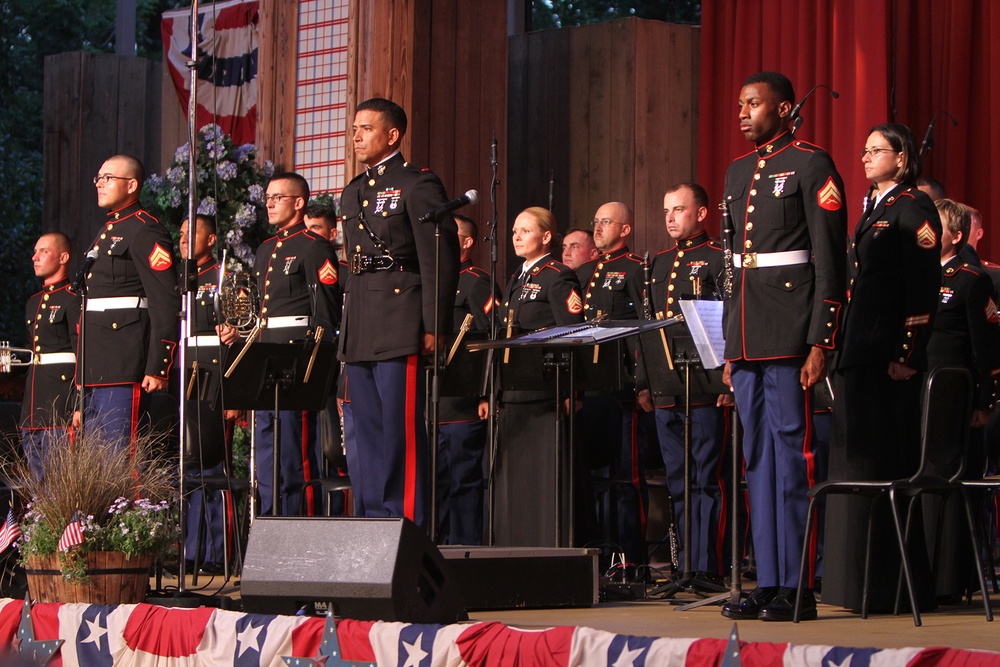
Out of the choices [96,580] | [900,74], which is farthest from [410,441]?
[900,74]

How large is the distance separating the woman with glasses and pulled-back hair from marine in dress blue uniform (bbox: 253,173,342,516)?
9.99 feet

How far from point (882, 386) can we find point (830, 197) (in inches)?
28.0

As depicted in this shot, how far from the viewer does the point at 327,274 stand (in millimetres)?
7055

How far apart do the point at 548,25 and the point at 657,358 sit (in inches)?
256

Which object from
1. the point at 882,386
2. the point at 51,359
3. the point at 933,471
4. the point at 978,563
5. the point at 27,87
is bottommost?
the point at 978,563

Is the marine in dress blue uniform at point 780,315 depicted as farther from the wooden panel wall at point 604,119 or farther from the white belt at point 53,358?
the wooden panel wall at point 604,119

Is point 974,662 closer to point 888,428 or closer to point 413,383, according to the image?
point 888,428

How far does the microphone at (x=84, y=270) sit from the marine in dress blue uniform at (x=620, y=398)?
91.8 inches

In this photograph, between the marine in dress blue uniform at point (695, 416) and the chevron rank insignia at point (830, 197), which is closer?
the chevron rank insignia at point (830, 197)

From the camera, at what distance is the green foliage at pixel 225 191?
838cm

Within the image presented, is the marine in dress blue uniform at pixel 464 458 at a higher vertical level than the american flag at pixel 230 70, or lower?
lower

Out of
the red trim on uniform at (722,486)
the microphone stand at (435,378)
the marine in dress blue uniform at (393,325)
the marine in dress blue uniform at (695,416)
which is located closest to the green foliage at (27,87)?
the marine in dress blue uniform at (695,416)

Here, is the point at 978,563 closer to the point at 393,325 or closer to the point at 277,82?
the point at 393,325

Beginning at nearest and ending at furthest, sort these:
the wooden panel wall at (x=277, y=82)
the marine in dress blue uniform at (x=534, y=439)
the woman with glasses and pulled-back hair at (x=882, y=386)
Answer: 1. the woman with glasses and pulled-back hair at (x=882, y=386)
2. the marine in dress blue uniform at (x=534, y=439)
3. the wooden panel wall at (x=277, y=82)
